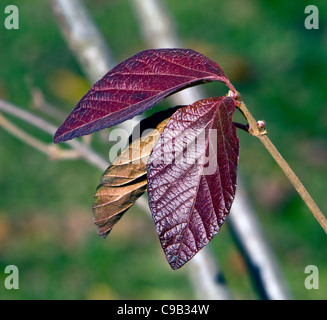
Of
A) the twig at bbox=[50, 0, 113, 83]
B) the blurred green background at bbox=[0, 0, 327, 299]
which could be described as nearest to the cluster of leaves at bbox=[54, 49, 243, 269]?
the twig at bbox=[50, 0, 113, 83]

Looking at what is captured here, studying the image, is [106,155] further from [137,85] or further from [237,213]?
[137,85]

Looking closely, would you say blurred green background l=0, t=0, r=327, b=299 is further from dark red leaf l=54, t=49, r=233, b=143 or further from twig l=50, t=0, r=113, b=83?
dark red leaf l=54, t=49, r=233, b=143

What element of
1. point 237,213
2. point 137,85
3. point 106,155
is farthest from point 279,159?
point 106,155

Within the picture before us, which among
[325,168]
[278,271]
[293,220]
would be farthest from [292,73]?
[278,271]

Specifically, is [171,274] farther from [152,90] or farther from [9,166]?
[152,90]

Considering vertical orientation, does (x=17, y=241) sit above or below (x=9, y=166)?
below

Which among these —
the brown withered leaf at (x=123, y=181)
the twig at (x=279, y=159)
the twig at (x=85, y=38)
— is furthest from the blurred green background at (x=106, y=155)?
the twig at (x=279, y=159)

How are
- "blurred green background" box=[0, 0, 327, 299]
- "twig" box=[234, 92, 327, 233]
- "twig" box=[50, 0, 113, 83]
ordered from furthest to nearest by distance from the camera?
"blurred green background" box=[0, 0, 327, 299] → "twig" box=[50, 0, 113, 83] → "twig" box=[234, 92, 327, 233]
